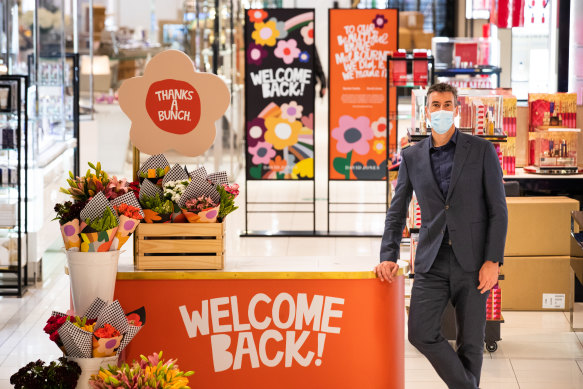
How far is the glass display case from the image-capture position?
7.25m

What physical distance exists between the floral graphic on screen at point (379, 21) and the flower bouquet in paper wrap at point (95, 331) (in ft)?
18.8

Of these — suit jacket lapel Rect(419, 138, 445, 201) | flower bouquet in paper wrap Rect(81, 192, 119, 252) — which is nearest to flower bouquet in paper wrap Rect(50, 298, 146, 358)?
flower bouquet in paper wrap Rect(81, 192, 119, 252)

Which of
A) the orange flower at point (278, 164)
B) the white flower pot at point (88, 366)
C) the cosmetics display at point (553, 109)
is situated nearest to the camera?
the white flower pot at point (88, 366)

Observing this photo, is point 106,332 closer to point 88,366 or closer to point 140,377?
point 88,366

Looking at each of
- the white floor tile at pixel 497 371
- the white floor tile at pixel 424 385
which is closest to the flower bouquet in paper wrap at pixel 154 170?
the white floor tile at pixel 424 385

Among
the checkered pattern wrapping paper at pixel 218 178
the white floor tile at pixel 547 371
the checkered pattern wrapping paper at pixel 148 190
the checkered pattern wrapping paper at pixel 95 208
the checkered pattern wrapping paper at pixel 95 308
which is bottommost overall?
the white floor tile at pixel 547 371

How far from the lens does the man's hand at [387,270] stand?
409cm

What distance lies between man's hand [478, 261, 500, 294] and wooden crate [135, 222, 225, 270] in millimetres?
1089

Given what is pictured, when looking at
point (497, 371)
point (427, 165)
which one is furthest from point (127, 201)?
point (497, 371)

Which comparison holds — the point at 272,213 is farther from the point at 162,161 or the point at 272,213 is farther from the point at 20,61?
the point at 162,161

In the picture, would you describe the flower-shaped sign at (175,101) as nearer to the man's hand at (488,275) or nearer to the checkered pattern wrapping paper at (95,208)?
the checkered pattern wrapping paper at (95,208)

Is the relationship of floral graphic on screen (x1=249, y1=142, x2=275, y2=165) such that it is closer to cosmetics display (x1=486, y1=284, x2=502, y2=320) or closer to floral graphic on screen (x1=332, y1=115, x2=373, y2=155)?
floral graphic on screen (x1=332, y1=115, x2=373, y2=155)

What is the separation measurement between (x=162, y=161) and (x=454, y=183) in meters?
1.28

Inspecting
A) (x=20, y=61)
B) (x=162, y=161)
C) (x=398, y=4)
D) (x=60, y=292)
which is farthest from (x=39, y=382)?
(x=398, y=4)
